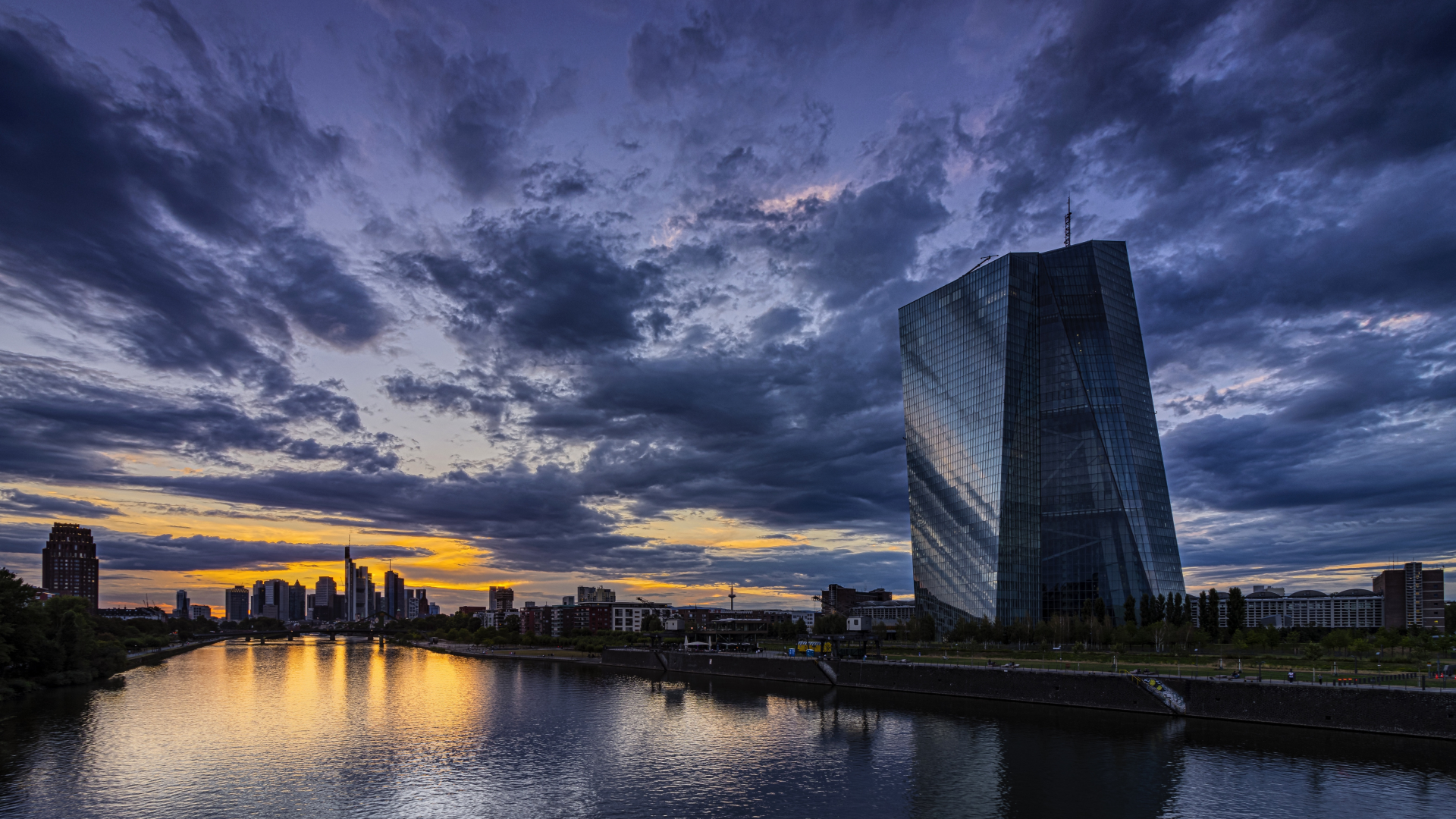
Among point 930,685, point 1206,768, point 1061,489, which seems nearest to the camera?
point 1206,768

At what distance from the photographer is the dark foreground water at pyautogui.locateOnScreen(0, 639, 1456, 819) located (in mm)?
53656

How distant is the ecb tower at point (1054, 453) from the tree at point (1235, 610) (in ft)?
77.6

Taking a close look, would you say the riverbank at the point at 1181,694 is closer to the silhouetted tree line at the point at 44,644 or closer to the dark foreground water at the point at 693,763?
the dark foreground water at the point at 693,763

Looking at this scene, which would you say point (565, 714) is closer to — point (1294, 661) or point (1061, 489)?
point (1294, 661)

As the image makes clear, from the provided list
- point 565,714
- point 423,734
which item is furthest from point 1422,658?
point 423,734

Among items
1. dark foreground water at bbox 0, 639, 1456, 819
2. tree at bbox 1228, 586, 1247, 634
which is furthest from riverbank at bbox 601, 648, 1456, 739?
tree at bbox 1228, 586, 1247, 634

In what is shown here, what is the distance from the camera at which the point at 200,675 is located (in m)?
164

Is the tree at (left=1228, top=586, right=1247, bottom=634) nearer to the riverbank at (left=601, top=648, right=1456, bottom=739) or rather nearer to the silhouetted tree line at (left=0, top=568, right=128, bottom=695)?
the riverbank at (left=601, top=648, right=1456, bottom=739)

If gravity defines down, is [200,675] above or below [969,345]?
below

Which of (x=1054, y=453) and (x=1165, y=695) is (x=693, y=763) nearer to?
(x=1165, y=695)

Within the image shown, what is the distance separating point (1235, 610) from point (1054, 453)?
162 feet

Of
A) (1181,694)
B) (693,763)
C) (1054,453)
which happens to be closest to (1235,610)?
(1054,453)

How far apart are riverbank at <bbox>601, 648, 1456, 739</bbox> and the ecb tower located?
59.8m

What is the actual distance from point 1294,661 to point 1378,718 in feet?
110
